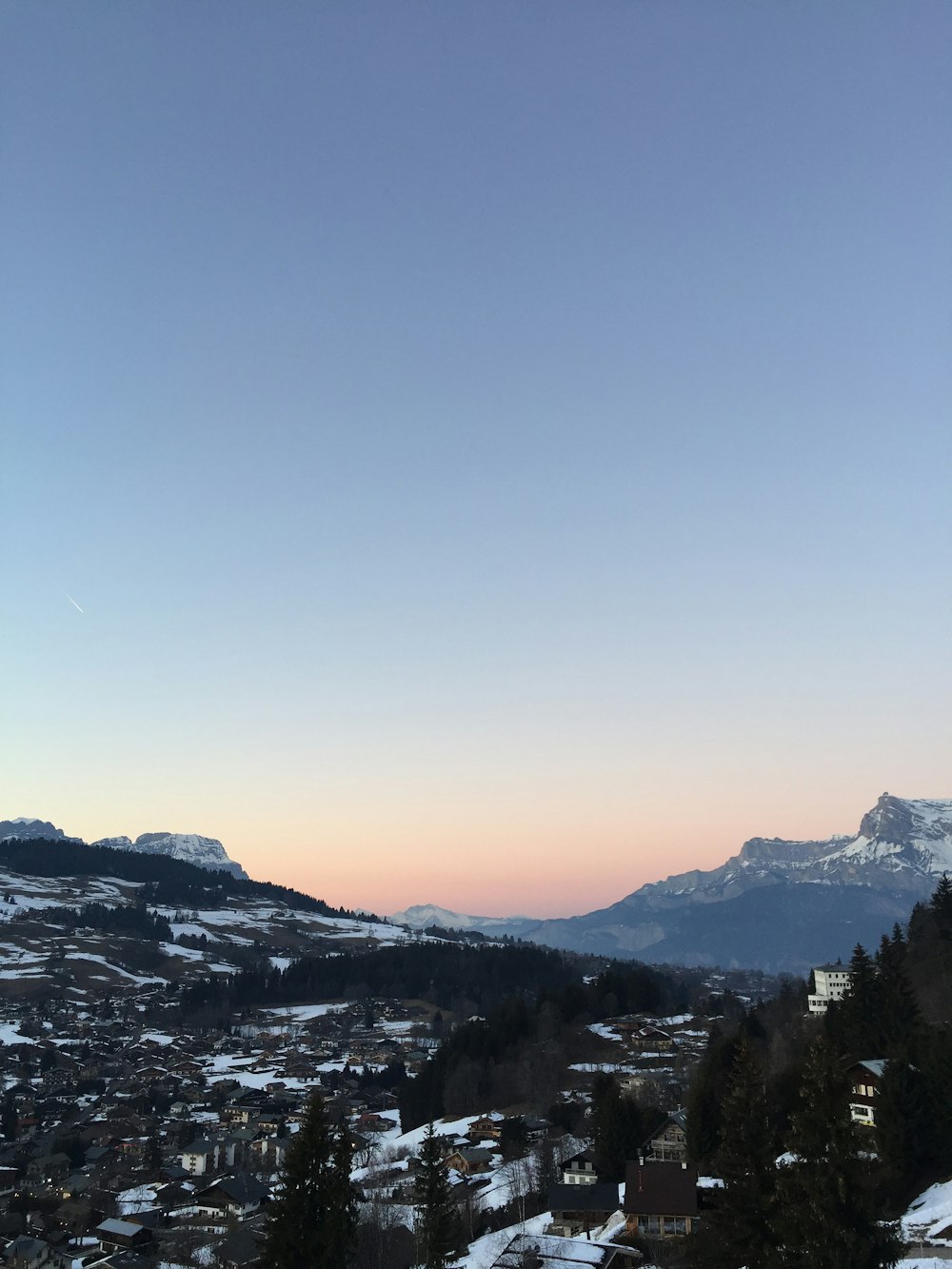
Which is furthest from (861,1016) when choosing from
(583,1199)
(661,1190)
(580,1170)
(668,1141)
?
(583,1199)

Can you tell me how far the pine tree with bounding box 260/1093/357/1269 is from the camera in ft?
103

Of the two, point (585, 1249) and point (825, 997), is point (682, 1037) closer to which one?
point (825, 997)

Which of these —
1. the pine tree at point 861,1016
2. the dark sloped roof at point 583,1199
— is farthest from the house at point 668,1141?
the pine tree at point 861,1016

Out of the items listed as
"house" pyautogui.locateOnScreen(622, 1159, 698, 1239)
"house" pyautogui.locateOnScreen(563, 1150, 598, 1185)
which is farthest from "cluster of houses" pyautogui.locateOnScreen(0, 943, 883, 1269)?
"house" pyautogui.locateOnScreen(563, 1150, 598, 1185)

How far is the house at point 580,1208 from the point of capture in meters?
59.0

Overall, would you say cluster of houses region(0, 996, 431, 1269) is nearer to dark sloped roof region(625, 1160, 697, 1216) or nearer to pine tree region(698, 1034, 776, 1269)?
pine tree region(698, 1034, 776, 1269)

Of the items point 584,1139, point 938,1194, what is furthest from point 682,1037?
point 938,1194

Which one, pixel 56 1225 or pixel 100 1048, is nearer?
pixel 56 1225

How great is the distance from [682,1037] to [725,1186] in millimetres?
110044

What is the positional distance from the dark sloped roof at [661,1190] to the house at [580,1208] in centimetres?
419

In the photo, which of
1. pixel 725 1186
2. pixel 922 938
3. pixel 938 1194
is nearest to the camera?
pixel 725 1186

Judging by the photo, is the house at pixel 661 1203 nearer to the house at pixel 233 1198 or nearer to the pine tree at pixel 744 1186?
the pine tree at pixel 744 1186

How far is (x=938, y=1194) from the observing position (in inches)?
1736

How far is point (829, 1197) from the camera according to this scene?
985 inches
